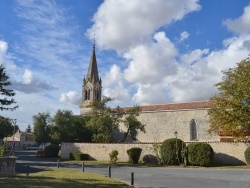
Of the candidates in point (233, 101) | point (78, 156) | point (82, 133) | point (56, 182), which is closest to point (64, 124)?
point (82, 133)

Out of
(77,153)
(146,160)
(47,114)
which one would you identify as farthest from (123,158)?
(47,114)

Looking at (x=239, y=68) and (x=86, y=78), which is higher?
(x=86, y=78)

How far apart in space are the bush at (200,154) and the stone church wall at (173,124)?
1598 centimetres

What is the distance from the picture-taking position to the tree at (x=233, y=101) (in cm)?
2878

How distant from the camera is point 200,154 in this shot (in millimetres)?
29516

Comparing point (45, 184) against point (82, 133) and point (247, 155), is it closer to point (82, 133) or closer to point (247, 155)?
point (247, 155)

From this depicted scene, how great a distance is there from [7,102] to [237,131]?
23.7 meters

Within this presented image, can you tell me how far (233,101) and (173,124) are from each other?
20556 mm

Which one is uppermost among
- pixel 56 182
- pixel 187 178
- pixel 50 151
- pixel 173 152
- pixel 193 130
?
pixel 193 130

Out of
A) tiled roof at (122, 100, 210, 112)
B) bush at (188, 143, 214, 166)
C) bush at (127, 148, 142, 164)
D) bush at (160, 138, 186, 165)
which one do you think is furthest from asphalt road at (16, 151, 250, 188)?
tiled roof at (122, 100, 210, 112)

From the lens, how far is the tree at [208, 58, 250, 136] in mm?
28780

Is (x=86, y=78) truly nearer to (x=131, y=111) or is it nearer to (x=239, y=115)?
(x=131, y=111)

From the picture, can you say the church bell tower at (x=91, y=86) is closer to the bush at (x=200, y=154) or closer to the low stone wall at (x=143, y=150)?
the low stone wall at (x=143, y=150)

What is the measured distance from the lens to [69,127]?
4981 cm
